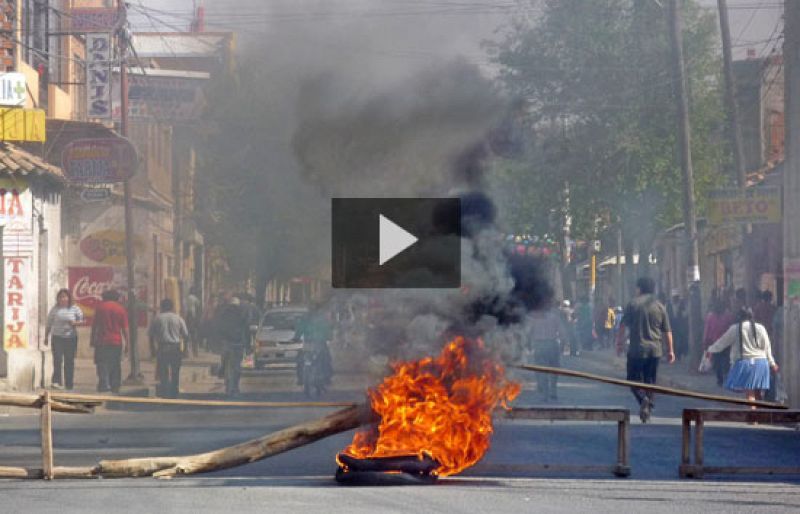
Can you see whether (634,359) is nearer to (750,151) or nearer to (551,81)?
(551,81)

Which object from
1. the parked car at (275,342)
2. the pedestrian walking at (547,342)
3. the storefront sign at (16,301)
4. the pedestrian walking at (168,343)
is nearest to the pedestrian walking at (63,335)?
Result: the storefront sign at (16,301)

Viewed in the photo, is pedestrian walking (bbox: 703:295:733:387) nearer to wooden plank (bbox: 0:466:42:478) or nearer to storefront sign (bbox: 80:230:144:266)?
storefront sign (bbox: 80:230:144:266)

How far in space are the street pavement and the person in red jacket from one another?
2.53m

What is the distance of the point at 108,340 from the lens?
21.1 m

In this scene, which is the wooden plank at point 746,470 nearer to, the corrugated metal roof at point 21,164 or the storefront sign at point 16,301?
the corrugated metal roof at point 21,164

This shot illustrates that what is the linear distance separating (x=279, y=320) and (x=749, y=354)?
36.4 ft

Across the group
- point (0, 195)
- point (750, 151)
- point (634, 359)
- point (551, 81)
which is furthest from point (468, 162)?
point (750, 151)

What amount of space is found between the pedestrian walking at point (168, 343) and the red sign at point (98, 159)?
11.7ft

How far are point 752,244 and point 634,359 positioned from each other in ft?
69.9

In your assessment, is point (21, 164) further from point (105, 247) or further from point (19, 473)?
point (19, 473)

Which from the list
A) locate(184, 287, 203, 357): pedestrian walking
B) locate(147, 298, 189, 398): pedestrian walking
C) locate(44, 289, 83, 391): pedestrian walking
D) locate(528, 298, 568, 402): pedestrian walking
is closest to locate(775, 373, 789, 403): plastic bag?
locate(528, 298, 568, 402): pedestrian walking

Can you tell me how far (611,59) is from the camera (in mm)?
31781
